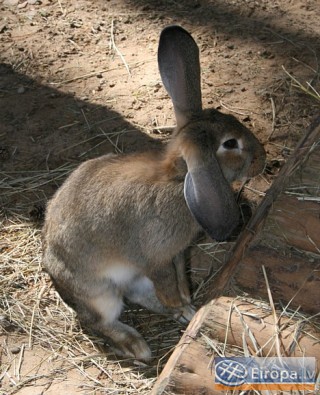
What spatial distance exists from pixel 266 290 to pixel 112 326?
1080mm

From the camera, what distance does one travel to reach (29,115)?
6164 millimetres

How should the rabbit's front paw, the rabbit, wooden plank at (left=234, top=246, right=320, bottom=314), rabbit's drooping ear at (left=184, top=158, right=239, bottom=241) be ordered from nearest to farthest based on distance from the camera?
1. wooden plank at (left=234, top=246, right=320, bottom=314)
2. rabbit's drooping ear at (left=184, top=158, right=239, bottom=241)
3. the rabbit
4. the rabbit's front paw

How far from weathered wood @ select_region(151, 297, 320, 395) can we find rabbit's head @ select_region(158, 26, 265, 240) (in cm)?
48

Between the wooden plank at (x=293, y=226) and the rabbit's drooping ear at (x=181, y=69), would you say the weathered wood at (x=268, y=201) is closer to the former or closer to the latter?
the wooden plank at (x=293, y=226)

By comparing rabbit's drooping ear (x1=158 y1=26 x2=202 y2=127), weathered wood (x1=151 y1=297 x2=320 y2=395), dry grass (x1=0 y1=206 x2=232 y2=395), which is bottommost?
dry grass (x1=0 y1=206 x2=232 y2=395)

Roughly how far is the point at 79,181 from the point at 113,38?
274 centimetres

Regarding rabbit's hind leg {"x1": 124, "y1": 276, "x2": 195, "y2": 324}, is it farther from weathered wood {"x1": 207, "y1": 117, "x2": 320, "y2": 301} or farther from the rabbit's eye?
the rabbit's eye

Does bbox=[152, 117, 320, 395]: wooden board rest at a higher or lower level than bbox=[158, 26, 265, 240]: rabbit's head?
lower

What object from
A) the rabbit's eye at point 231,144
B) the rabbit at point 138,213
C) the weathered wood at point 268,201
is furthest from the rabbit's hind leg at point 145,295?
the rabbit's eye at point 231,144

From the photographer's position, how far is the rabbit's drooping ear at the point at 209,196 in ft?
13.1

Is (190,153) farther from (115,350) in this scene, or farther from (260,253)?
→ (115,350)

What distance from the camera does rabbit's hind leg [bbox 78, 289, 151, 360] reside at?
14.6ft

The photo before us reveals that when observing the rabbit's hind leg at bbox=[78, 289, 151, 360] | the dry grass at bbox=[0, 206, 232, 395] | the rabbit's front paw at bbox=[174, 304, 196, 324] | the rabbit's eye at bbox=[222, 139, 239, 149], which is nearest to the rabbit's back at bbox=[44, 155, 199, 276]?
the rabbit's hind leg at bbox=[78, 289, 151, 360]

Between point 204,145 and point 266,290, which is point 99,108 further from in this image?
point 266,290
